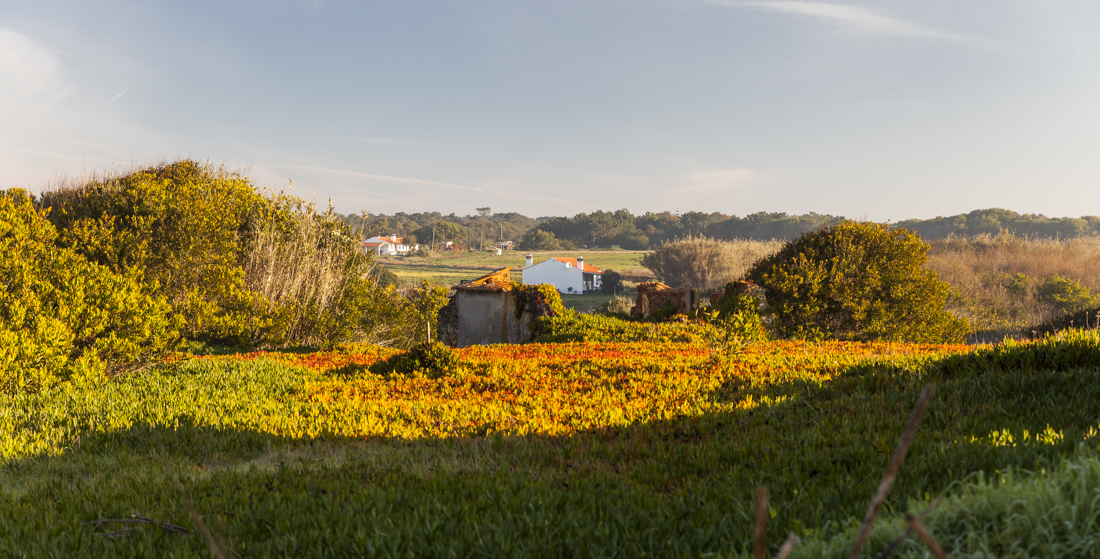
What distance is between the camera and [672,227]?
11506cm

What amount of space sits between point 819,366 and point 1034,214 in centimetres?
10743

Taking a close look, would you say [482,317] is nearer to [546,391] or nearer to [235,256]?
[235,256]

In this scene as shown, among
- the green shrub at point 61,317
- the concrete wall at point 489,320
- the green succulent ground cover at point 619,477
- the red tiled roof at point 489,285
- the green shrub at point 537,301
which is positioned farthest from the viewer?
the red tiled roof at point 489,285

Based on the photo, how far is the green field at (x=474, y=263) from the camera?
75938mm

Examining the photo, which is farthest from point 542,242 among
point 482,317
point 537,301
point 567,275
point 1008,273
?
point 537,301

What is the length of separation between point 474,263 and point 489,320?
72.3 m

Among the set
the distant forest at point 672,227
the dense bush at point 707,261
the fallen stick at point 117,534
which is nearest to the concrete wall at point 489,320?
the fallen stick at point 117,534

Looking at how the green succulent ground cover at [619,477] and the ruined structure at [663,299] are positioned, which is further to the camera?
the ruined structure at [663,299]

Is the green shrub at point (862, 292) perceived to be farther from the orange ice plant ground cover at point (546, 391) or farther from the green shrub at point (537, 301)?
the orange ice plant ground cover at point (546, 391)

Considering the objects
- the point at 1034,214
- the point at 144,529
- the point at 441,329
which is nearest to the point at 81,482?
the point at 144,529

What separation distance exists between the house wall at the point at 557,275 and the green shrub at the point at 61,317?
61.9 m

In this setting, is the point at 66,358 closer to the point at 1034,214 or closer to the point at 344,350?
the point at 344,350

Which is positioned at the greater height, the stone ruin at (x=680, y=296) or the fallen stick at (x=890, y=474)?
the fallen stick at (x=890, y=474)

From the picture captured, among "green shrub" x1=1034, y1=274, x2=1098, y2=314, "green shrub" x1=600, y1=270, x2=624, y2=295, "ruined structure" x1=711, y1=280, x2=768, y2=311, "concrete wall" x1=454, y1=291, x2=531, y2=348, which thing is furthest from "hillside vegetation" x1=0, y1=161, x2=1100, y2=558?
"green shrub" x1=600, y1=270, x2=624, y2=295
